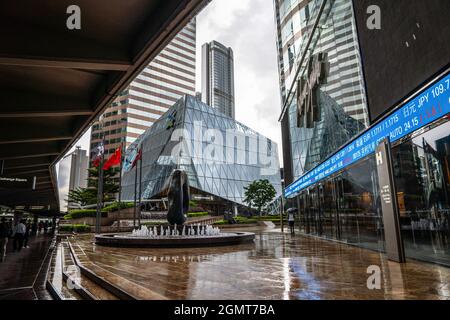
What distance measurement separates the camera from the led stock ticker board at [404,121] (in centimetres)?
643

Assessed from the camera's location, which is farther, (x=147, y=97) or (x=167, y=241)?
(x=147, y=97)

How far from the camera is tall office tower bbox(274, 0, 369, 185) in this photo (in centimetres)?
1255

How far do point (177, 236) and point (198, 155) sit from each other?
36.6 metres

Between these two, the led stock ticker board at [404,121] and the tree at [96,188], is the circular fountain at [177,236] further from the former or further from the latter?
the tree at [96,188]

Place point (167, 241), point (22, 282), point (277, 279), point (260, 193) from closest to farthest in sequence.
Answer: point (277, 279) < point (22, 282) < point (167, 241) < point (260, 193)

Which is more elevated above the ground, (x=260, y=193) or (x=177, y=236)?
(x=260, y=193)

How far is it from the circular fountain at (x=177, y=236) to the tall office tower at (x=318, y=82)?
7.03 metres

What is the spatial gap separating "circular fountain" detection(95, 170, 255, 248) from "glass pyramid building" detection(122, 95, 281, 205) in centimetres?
2962

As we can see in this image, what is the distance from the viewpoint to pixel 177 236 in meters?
14.4

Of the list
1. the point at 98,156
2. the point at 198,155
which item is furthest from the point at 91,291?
the point at 198,155


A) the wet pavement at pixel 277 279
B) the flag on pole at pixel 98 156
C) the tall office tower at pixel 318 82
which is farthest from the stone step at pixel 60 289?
the flag on pole at pixel 98 156

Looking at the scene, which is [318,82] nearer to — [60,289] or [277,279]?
[277,279]
